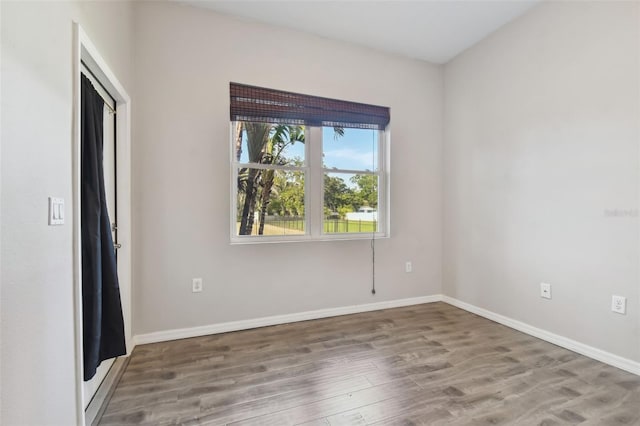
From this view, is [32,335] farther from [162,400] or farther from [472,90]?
[472,90]

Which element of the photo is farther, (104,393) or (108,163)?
(108,163)

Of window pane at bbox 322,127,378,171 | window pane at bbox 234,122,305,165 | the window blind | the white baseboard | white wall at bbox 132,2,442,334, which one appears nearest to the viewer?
the white baseboard

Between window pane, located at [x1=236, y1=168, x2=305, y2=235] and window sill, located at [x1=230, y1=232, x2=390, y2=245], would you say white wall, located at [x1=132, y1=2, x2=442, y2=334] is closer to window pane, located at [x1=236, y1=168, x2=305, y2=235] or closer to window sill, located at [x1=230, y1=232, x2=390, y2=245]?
window sill, located at [x1=230, y1=232, x2=390, y2=245]

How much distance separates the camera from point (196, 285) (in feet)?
8.64

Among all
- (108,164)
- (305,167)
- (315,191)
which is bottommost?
(315,191)

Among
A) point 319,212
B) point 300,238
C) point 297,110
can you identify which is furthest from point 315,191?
point 297,110

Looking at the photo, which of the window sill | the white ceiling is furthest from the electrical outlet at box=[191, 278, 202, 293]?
the white ceiling

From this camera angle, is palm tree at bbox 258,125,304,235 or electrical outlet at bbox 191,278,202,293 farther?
palm tree at bbox 258,125,304,235

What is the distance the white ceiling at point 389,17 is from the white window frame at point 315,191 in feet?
3.16

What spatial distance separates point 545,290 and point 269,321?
2521mm

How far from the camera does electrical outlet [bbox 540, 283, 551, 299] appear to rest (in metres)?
2.55

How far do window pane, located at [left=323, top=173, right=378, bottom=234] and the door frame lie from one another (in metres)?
1.80

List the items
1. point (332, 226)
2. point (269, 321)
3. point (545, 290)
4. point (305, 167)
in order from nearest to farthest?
point (545, 290), point (269, 321), point (305, 167), point (332, 226)

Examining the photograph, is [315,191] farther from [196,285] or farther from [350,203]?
[196,285]
